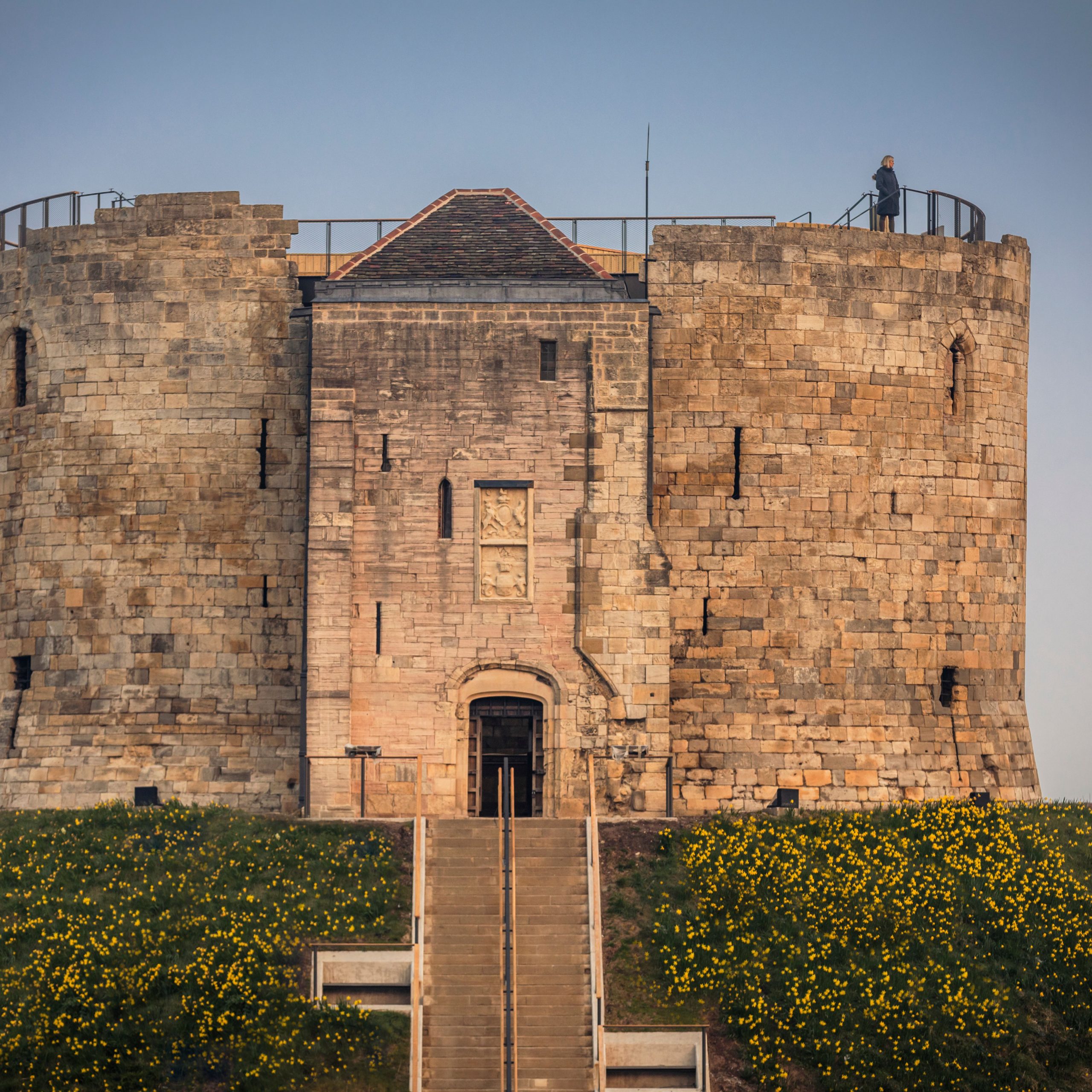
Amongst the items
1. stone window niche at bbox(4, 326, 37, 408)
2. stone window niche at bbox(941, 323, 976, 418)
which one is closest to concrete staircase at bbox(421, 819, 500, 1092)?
stone window niche at bbox(941, 323, 976, 418)

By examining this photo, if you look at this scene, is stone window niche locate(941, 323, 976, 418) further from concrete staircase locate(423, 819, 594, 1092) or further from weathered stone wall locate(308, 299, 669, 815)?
concrete staircase locate(423, 819, 594, 1092)

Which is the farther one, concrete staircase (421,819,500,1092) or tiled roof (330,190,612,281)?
tiled roof (330,190,612,281)

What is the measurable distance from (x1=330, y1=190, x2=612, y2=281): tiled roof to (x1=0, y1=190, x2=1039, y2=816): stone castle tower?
0.08 metres

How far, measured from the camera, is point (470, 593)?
32188mm

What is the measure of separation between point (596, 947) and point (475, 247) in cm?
1333

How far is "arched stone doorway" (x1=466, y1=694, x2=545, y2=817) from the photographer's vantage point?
32625 mm

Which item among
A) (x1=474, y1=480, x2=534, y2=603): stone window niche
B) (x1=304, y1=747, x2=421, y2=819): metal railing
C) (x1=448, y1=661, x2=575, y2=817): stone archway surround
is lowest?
(x1=304, y1=747, x2=421, y2=819): metal railing

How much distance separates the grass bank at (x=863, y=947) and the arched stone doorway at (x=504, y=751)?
10.6 ft

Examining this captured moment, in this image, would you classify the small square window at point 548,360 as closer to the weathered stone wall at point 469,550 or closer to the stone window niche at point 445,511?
the weathered stone wall at point 469,550

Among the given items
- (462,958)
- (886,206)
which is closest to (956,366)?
(886,206)

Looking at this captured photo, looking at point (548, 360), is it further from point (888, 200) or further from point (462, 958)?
point (462, 958)

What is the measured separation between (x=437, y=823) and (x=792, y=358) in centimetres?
1122

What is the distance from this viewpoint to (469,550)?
32250mm

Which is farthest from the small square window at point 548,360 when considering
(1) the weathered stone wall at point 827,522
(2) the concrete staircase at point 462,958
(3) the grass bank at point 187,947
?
(3) the grass bank at point 187,947
